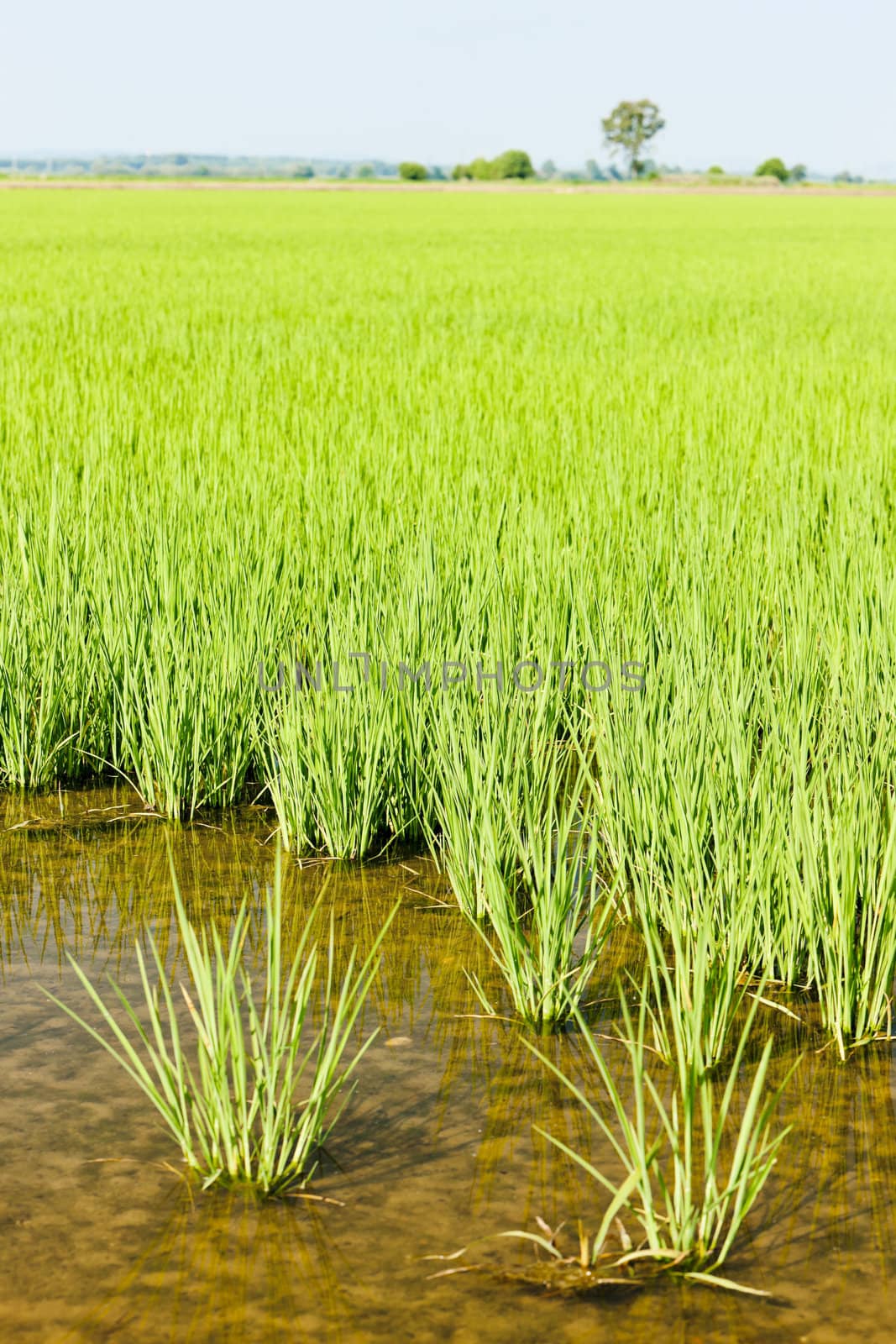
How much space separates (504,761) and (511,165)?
119623mm

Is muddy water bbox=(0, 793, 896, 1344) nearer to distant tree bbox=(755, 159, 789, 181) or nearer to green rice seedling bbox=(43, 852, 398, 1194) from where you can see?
green rice seedling bbox=(43, 852, 398, 1194)

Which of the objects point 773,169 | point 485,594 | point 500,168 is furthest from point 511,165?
point 485,594

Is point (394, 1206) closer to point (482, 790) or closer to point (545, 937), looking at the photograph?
point (545, 937)

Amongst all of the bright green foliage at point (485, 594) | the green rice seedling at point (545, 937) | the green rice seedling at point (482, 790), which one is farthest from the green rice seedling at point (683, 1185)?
the green rice seedling at point (482, 790)

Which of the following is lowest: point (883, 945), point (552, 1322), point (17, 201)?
point (552, 1322)

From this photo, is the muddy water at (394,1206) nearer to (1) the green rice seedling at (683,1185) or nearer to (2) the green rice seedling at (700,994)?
(1) the green rice seedling at (683,1185)

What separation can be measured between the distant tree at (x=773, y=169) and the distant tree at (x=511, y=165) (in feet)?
65.4

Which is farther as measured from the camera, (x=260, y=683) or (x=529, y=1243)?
(x=260, y=683)

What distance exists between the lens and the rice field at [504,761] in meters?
1.75

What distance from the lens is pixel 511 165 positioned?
375 feet

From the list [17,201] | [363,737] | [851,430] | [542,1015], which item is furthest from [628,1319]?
[17,201]

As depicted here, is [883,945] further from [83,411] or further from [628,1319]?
[83,411]

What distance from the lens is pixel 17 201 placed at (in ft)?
134

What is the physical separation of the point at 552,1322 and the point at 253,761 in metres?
1.83
